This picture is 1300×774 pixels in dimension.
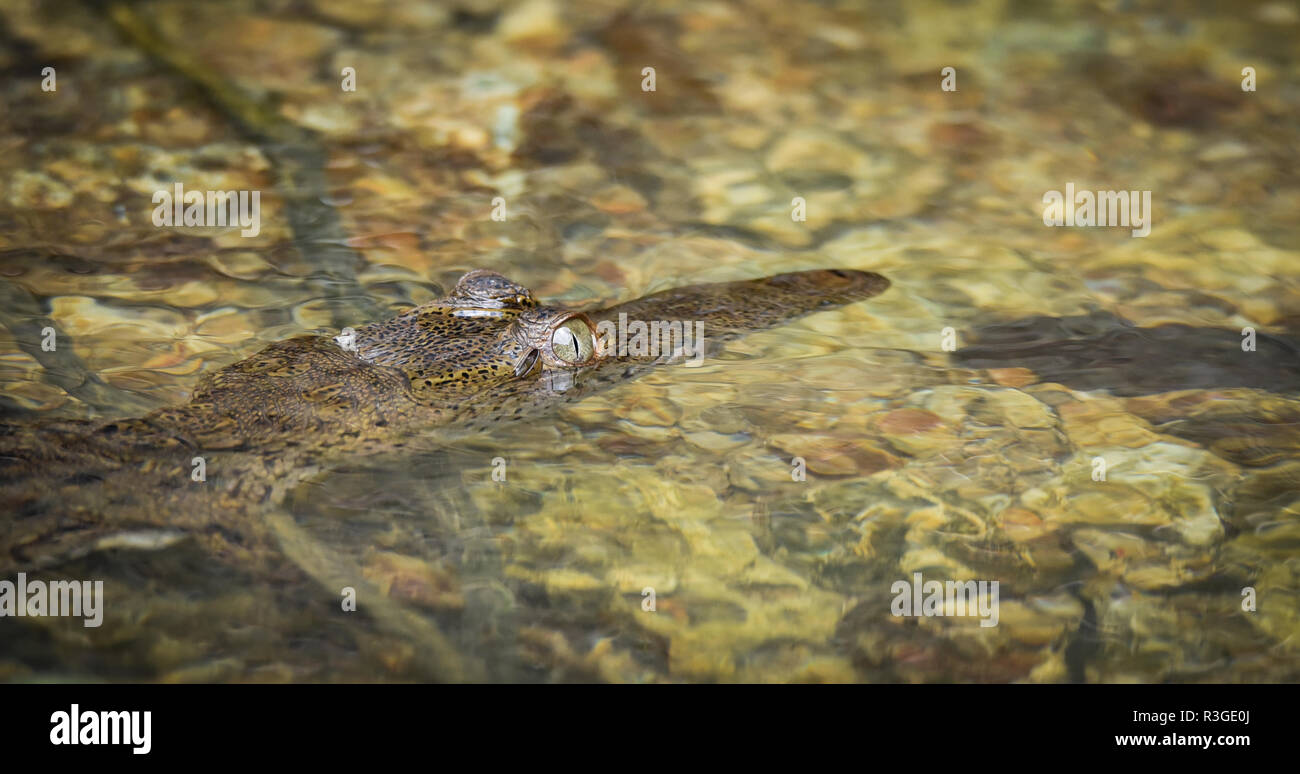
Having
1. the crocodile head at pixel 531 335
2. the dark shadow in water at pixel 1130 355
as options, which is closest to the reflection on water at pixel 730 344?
the dark shadow in water at pixel 1130 355

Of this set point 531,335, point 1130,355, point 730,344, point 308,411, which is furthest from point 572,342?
point 1130,355

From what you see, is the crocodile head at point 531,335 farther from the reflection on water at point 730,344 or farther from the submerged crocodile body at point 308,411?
the reflection on water at point 730,344

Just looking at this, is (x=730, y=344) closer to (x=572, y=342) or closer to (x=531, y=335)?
(x=572, y=342)

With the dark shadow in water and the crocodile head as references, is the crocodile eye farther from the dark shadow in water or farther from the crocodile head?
the dark shadow in water

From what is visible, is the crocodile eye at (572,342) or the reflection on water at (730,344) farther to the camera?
the crocodile eye at (572,342)

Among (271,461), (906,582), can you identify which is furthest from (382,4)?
(906,582)

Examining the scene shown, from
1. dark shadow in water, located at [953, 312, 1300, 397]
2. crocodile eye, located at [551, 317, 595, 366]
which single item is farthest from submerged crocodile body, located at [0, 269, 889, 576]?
dark shadow in water, located at [953, 312, 1300, 397]
